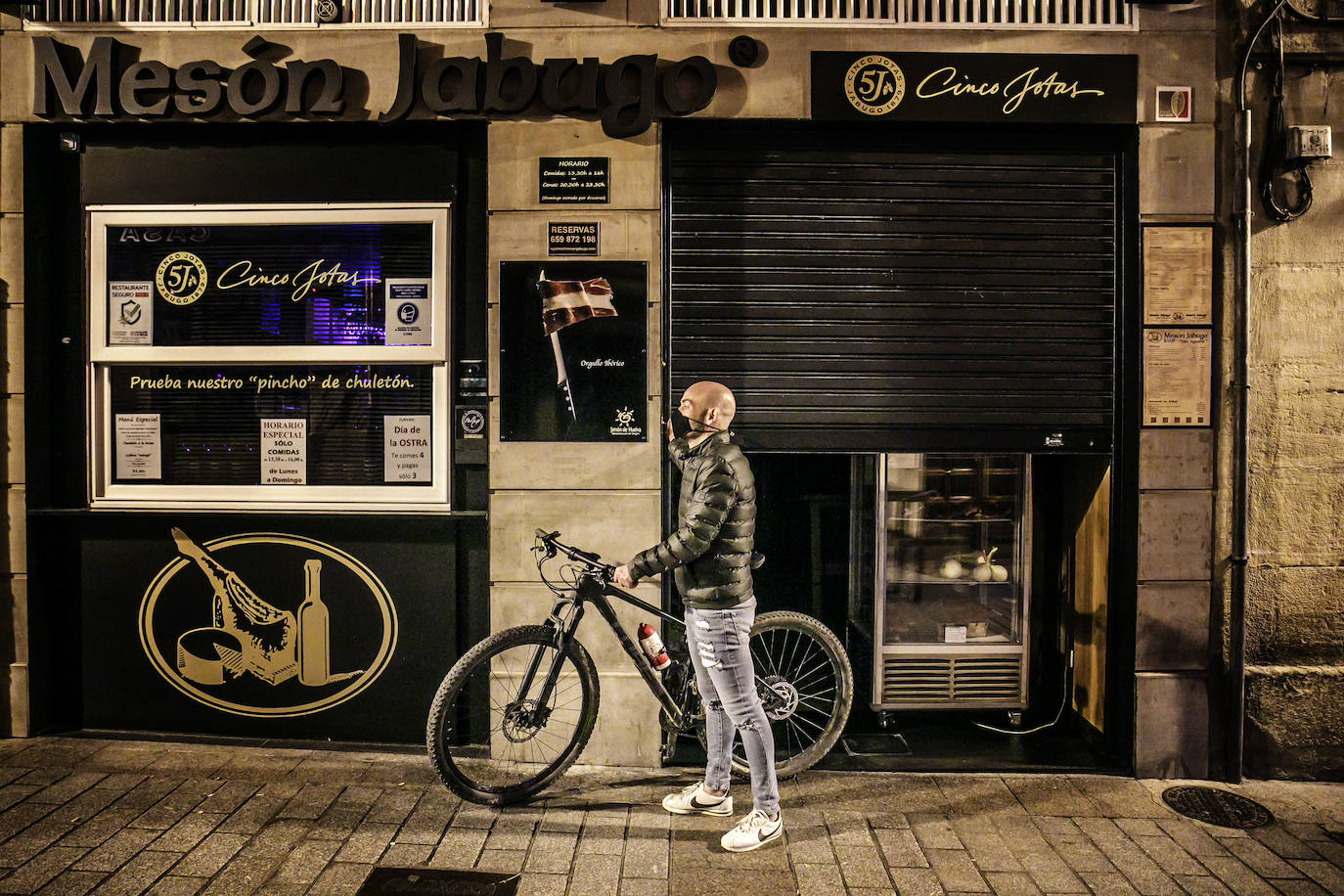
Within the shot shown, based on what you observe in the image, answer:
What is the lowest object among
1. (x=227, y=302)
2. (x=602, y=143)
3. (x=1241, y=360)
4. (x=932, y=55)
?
(x=1241, y=360)

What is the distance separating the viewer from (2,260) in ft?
16.7

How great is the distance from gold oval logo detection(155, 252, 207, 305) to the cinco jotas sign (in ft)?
2.89

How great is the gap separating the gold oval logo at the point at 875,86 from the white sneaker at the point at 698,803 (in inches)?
160

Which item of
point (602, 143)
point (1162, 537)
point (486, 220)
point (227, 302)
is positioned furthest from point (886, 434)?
point (227, 302)

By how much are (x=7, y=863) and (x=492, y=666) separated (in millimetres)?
2351

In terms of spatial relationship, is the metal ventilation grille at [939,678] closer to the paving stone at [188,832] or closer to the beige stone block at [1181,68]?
the beige stone block at [1181,68]

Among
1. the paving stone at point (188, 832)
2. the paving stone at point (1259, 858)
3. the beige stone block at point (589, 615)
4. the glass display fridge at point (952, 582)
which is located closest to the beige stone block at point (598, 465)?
the beige stone block at point (589, 615)

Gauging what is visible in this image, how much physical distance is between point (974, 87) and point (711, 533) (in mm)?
3264

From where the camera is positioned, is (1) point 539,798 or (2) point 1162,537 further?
(2) point 1162,537

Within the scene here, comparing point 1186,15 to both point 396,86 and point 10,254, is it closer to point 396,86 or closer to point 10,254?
point 396,86

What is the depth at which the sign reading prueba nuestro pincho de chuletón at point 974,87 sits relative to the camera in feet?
15.9

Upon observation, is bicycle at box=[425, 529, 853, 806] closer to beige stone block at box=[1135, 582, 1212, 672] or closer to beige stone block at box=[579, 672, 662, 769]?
beige stone block at box=[579, 672, 662, 769]

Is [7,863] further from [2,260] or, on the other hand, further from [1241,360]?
[1241,360]

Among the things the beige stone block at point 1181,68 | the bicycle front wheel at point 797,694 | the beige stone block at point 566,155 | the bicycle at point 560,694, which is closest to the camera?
the bicycle at point 560,694
